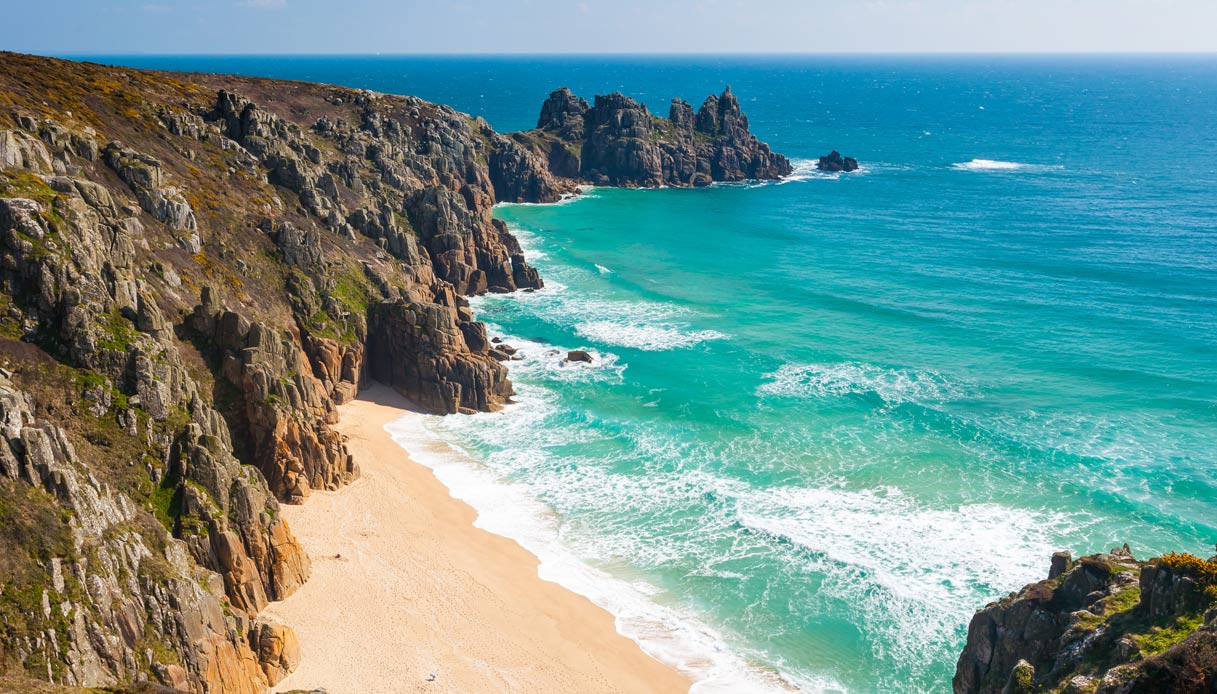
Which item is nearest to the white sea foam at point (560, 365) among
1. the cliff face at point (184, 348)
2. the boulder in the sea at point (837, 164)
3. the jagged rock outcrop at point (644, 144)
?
the cliff face at point (184, 348)

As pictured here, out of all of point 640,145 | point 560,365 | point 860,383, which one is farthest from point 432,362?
point 640,145

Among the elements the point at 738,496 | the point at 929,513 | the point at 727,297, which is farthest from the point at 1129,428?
the point at 727,297

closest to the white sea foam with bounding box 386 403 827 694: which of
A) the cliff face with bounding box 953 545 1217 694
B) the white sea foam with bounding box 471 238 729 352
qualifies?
the cliff face with bounding box 953 545 1217 694

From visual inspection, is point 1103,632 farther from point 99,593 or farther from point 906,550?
point 99,593

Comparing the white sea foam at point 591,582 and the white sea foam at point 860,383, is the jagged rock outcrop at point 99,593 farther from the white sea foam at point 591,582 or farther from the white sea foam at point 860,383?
the white sea foam at point 860,383

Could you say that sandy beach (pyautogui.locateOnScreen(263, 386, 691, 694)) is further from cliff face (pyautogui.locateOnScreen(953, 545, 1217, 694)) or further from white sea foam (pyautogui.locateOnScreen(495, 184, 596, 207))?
white sea foam (pyautogui.locateOnScreen(495, 184, 596, 207))

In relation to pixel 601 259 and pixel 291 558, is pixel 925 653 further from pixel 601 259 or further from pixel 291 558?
pixel 601 259
